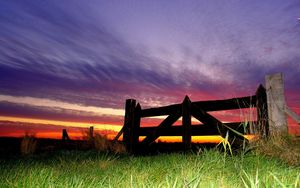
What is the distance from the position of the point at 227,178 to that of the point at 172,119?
181 inches

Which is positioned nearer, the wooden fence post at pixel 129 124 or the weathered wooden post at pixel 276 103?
the weathered wooden post at pixel 276 103

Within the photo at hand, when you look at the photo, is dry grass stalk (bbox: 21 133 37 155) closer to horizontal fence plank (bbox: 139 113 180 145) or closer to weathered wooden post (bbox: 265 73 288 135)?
horizontal fence plank (bbox: 139 113 180 145)

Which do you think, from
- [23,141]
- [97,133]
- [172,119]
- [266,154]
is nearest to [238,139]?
[266,154]

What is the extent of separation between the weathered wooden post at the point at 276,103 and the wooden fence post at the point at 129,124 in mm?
4475

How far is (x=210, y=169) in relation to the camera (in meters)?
3.29

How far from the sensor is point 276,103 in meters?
5.62

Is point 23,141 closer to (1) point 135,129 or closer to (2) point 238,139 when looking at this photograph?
(1) point 135,129

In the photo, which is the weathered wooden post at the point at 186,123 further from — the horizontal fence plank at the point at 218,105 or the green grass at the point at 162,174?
the green grass at the point at 162,174

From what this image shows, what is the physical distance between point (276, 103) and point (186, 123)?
84.3 inches

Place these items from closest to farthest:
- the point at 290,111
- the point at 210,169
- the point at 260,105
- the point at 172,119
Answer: the point at 210,169, the point at 290,111, the point at 260,105, the point at 172,119

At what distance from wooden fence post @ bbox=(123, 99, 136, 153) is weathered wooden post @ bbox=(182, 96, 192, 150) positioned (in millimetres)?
2434

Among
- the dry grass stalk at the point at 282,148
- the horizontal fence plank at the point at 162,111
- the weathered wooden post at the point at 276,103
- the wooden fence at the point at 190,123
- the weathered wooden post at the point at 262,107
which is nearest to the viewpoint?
the dry grass stalk at the point at 282,148

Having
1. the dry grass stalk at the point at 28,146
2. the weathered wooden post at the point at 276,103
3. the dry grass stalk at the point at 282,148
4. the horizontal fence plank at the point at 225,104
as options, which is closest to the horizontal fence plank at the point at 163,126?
the horizontal fence plank at the point at 225,104

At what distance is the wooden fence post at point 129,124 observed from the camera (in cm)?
892
